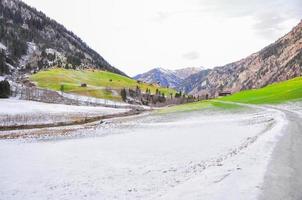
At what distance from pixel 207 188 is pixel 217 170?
11.8 ft

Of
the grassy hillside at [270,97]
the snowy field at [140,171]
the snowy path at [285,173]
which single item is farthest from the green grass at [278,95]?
the snowy path at [285,173]

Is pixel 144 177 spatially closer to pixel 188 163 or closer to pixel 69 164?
pixel 188 163

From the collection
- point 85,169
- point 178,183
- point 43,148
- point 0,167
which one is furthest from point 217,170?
point 43,148

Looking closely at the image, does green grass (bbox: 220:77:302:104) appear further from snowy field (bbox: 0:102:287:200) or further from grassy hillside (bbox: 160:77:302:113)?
snowy field (bbox: 0:102:287:200)

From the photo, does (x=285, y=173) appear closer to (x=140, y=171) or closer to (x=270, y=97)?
(x=140, y=171)

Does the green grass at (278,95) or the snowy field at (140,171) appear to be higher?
Result: the green grass at (278,95)

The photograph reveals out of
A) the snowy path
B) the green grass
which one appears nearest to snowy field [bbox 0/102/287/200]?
the snowy path

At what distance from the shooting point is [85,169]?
73.7 feet

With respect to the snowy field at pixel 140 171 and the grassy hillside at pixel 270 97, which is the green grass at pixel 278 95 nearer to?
the grassy hillside at pixel 270 97

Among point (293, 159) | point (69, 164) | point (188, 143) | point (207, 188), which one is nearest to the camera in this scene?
point (207, 188)

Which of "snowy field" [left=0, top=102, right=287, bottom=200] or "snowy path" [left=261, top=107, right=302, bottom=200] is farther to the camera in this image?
"snowy field" [left=0, top=102, right=287, bottom=200]

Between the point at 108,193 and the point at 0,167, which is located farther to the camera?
the point at 0,167

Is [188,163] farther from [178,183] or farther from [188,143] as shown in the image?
[188,143]

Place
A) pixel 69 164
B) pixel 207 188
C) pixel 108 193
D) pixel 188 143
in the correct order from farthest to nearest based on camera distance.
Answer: pixel 188 143
pixel 69 164
pixel 108 193
pixel 207 188
